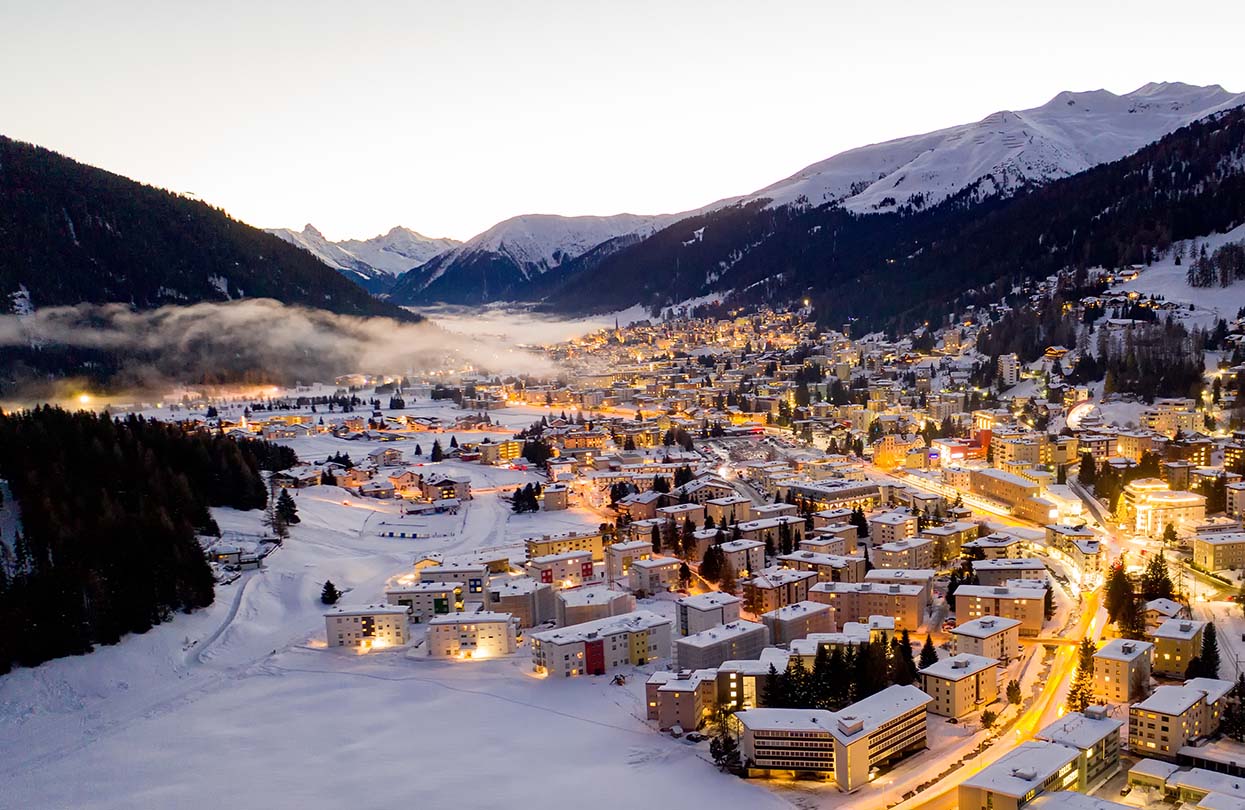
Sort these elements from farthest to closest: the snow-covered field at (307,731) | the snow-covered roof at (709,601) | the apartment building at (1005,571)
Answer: the apartment building at (1005,571) < the snow-covered roof at (709,601) < the snow-covered field at (307,731)

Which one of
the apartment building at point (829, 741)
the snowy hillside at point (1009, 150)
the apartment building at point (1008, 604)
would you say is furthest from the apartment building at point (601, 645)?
the snowy hillside at point (1009, 150)

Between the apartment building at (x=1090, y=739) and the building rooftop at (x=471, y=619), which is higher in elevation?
the building rooftop at (x=471, y=619)

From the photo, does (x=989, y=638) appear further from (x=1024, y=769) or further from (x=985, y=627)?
(x=1024, y=769)

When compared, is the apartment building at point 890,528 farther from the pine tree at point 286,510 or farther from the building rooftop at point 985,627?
the pine tree at point 286,510

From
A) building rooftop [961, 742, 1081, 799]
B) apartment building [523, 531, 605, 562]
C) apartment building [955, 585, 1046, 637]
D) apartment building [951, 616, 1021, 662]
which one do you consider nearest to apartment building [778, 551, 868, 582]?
apartment building [955, 585, 1046, 637]

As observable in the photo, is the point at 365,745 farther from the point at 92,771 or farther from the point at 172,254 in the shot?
the point at 172,254

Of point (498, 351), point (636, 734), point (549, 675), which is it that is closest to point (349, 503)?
point (549, 675)
